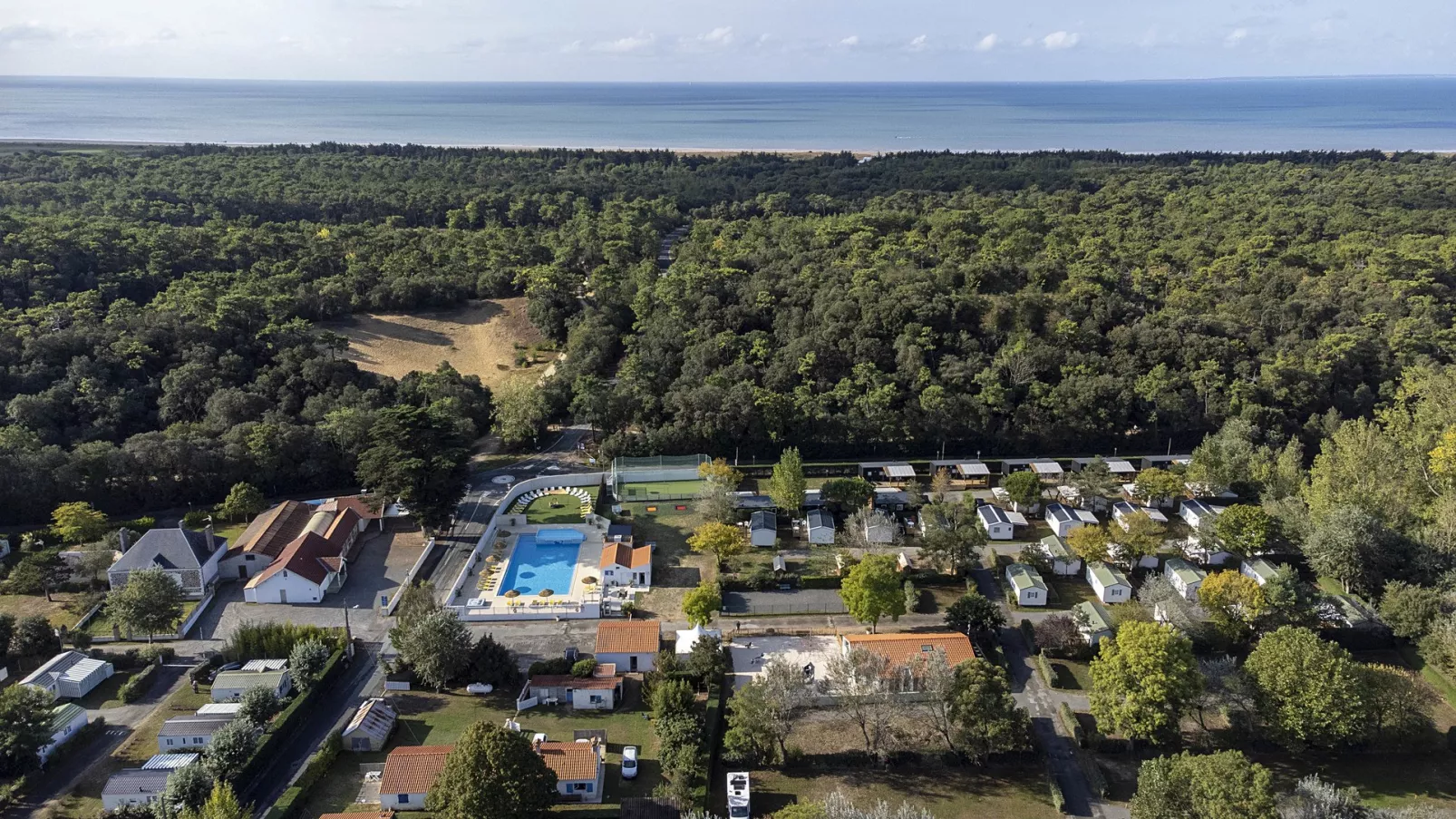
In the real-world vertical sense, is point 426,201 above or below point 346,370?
above

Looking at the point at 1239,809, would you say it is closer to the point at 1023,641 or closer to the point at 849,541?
the point at 1023,641

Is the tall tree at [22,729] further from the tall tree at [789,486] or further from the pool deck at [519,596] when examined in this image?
the tall tree at [789,486]

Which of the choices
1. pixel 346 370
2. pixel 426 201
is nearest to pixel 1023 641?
pixel 346 370

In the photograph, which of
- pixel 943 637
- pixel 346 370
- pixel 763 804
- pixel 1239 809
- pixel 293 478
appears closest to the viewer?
pixel 1239 809

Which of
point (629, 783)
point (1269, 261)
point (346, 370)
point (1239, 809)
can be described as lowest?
point (629, 783)

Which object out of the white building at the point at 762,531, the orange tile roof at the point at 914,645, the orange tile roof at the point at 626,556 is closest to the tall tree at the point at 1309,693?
the orange tile roof at the point at 914,645

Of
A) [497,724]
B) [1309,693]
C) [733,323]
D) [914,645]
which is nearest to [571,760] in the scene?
[497,724]

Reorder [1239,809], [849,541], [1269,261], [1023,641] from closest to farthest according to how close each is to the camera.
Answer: [1239,809], [1023,641], [849,541], [1269,261]

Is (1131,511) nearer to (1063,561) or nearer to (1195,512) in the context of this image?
(1195,512)
